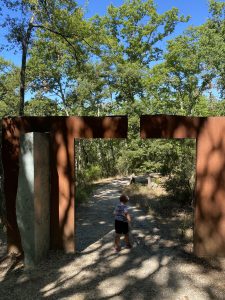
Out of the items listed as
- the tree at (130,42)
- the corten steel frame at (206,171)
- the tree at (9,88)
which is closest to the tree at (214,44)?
the tree at (130,42)

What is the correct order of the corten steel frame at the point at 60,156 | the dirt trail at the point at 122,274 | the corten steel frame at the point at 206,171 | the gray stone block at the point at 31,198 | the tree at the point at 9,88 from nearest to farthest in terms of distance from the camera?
1. the dirt trail at the point at 122,274
2. the gray stone block at the point at 31,198
3. the corten steel frame at the point at 206,171
4. the corten steel frame at the point at 60,156
5. the tree at the point at 9,88

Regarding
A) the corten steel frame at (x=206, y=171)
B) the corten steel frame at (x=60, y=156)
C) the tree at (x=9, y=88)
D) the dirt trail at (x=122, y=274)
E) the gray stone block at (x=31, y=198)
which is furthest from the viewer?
the tree at (x=9, y=88)

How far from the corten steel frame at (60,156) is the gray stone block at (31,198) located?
1.53 feet

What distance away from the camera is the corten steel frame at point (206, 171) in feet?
26.2

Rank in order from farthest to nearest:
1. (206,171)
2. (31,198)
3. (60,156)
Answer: (60,156) < (206,171) < (31,198)

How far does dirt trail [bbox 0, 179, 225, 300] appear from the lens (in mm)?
6266

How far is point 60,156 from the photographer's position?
8.30 metres

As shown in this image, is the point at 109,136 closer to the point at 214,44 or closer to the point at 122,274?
the point at 122,274

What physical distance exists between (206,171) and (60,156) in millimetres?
3455

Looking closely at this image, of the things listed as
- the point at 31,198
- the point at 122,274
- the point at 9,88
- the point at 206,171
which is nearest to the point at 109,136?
the point at 31,198

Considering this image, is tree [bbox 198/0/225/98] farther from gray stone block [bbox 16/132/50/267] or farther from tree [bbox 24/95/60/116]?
gray stone block [bbox 16/132/50/267]

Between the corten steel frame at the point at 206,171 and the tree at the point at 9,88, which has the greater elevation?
the tree at the point at 9,88

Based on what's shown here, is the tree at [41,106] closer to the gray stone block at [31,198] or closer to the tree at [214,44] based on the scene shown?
the tree at [214,44]

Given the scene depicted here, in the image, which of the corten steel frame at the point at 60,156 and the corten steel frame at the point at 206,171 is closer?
the corten steel frame at the point at 206,171
